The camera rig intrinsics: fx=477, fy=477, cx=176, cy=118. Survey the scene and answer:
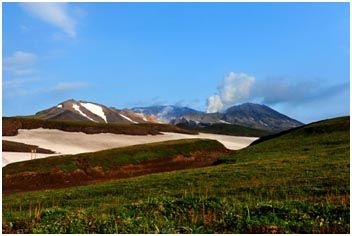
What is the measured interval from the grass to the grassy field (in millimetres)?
27511

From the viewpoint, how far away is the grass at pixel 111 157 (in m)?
61.3

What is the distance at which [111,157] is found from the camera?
7156 centimetres

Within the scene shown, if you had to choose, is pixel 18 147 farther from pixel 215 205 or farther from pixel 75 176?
pixel 215 205

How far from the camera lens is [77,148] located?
9325 centimetres

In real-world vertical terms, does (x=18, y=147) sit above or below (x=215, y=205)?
above

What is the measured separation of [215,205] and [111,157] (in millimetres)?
55279

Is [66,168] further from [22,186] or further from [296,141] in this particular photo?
[296,141]

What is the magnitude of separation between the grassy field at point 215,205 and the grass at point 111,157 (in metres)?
27.5

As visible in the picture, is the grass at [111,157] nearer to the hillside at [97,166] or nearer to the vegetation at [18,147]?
the hillside at [97,166]

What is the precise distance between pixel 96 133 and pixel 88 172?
52.2m

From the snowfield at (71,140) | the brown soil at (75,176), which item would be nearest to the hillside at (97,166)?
the brown soil at (75,176)

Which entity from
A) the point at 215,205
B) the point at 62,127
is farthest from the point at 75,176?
the point at 62,127

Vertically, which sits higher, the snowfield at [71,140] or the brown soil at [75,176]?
the snowfield at [71,140]

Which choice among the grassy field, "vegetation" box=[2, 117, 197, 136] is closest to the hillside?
the grassy field
